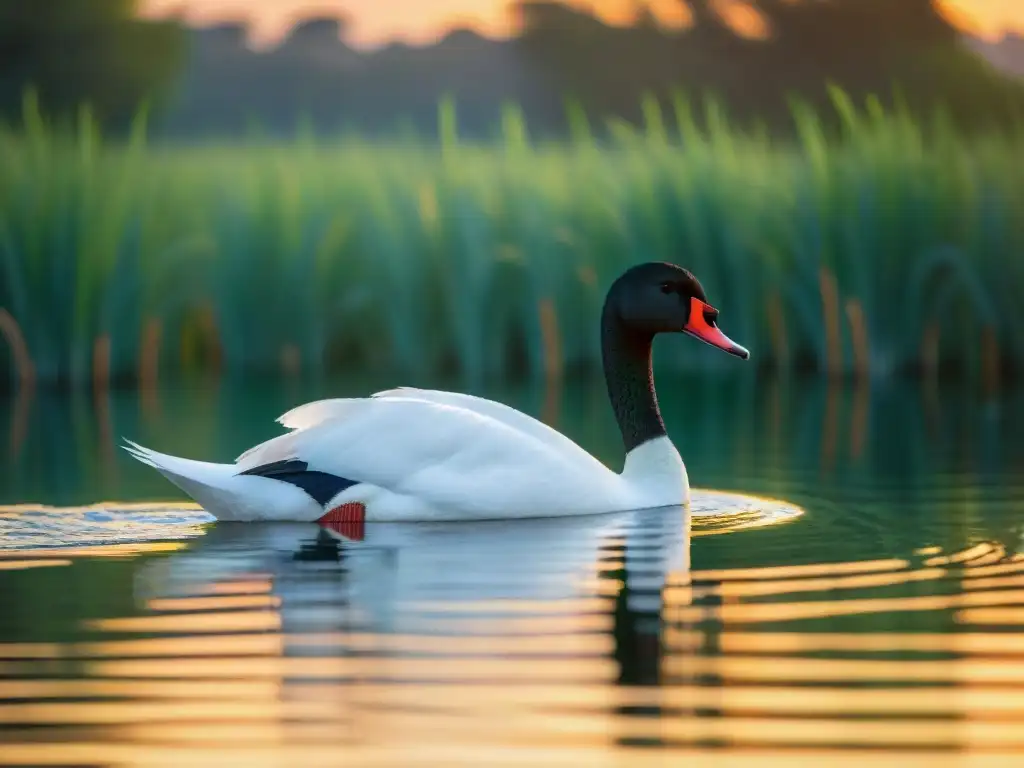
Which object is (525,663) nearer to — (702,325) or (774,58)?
(702,325)

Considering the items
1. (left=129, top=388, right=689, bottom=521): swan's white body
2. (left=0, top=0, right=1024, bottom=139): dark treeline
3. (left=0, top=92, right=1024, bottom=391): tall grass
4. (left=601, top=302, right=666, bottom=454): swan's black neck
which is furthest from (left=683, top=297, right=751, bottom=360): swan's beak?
(left=0, top=0, right=1024, bottom=139): dark treeline

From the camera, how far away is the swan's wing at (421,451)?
8.75 metres

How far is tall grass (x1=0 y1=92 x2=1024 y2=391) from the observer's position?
1700 centimetres

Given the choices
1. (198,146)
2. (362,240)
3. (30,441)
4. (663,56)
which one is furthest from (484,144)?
(663,56)

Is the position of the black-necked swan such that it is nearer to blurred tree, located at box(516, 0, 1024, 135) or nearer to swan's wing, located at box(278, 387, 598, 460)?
swan's wing, located at box(278, 387, 598, 460)

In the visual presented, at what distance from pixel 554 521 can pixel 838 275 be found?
9.05 m

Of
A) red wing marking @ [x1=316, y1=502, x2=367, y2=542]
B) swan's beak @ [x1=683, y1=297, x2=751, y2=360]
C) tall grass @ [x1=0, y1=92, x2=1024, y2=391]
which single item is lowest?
red wing marking @ [x1=316, y1=502, x2=367, y2=542]

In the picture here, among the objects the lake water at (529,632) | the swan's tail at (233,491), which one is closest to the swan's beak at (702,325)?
the lake water at (529,632)

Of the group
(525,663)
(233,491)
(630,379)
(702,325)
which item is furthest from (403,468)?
(525,663)

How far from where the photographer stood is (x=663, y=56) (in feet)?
176

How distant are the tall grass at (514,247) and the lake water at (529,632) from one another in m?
6.35

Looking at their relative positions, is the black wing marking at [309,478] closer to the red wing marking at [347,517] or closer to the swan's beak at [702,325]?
the red wing marking at [347,517]

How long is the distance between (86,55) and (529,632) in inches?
1690

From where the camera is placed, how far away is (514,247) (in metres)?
A: 17.6
